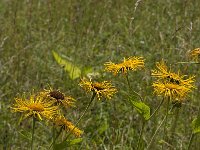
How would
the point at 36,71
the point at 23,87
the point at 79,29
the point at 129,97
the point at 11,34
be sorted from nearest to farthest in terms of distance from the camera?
the point at 129,97 → the point at 23,87 → the point at 36,71 → the point at 11,34 → the point at 79,29

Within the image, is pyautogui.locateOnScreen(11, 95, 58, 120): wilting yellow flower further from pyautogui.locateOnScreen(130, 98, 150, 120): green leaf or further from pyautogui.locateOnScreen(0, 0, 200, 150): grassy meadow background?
pyautogui.locateOnScreen(130, 98, 150, 120): green leaf

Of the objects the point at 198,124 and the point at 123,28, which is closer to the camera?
the point at 198,124

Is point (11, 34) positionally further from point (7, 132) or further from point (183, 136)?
point (183, 136)

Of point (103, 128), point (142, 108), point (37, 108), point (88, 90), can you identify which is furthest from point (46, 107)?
point (103, 128)

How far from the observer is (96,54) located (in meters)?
2.94

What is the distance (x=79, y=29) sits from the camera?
10.3 feet

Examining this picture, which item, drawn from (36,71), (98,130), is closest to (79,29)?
(36,71)

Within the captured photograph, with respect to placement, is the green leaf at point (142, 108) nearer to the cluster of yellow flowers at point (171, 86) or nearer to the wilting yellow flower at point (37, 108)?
the cluster of yellow flowers at point (171, 86)

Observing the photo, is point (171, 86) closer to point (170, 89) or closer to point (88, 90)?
point (170, 89)

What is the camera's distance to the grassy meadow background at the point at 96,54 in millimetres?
2008

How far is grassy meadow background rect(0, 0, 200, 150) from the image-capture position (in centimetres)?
201

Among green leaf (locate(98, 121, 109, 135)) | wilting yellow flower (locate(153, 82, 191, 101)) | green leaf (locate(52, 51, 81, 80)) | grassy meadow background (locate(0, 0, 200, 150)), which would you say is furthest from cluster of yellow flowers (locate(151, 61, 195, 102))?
green leaf (locate(52, 51, 81, 80))

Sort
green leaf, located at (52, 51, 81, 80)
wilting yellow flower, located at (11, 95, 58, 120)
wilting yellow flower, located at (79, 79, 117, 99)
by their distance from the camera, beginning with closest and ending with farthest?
wilting yellow flower, located at (11, 95, 58, 120) → wilting yellow flower, located at (79, 79, 117, 99) → green leaf, located at (52, 51, 81, 80)

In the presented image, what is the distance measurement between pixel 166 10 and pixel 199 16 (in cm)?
36
